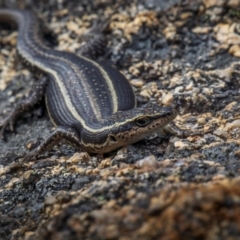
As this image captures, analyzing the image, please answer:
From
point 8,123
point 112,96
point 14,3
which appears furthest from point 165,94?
point 14,3

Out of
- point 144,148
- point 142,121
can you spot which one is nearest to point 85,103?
point 142,121

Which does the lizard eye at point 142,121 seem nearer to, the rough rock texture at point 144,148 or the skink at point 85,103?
the skink at point 85,103

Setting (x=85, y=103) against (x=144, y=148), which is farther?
(x=85, y=103)

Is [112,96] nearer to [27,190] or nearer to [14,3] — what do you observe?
[27,190]

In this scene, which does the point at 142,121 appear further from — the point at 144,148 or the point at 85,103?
the point at 85,103

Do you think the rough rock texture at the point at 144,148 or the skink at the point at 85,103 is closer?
the rough rock texture at the point at 144,148

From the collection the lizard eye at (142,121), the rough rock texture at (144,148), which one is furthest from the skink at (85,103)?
the rough rock texture at (144,148)
